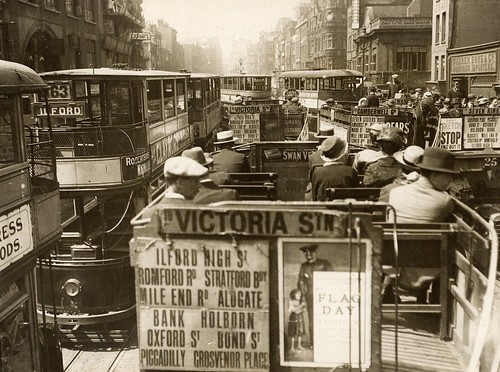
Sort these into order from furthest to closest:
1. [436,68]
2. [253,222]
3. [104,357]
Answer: [436,68] < [104,357] < [253,222]

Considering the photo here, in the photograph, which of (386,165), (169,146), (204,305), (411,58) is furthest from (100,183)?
(411,58)

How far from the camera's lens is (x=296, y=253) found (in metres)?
3.76

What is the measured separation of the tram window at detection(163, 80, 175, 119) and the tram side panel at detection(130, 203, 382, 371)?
33.3 feet

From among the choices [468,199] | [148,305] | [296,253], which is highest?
[296,253]

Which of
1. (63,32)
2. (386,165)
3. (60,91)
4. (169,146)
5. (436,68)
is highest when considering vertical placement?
(63,32)

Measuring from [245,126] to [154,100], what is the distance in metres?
6.32

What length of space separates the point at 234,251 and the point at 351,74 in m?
35.1

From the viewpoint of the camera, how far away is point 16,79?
741cm

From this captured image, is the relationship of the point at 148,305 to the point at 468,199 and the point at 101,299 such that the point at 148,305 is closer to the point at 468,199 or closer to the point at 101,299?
the point at 101,299

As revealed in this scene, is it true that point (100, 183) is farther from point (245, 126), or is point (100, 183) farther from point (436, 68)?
point (436, 68)

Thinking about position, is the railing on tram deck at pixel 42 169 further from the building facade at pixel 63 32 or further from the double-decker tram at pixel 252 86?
the double-decker tram at pixel 252 86

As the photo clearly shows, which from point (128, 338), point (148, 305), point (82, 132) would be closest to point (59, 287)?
point (128, 338)

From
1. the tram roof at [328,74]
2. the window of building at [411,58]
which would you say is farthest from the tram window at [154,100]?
the window of building at [411,58]

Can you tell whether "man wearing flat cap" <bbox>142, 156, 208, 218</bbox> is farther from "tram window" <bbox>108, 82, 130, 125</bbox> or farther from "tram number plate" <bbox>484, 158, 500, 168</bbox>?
"tram number plate" <bbox>484, 158, 500, 168</bbox>
